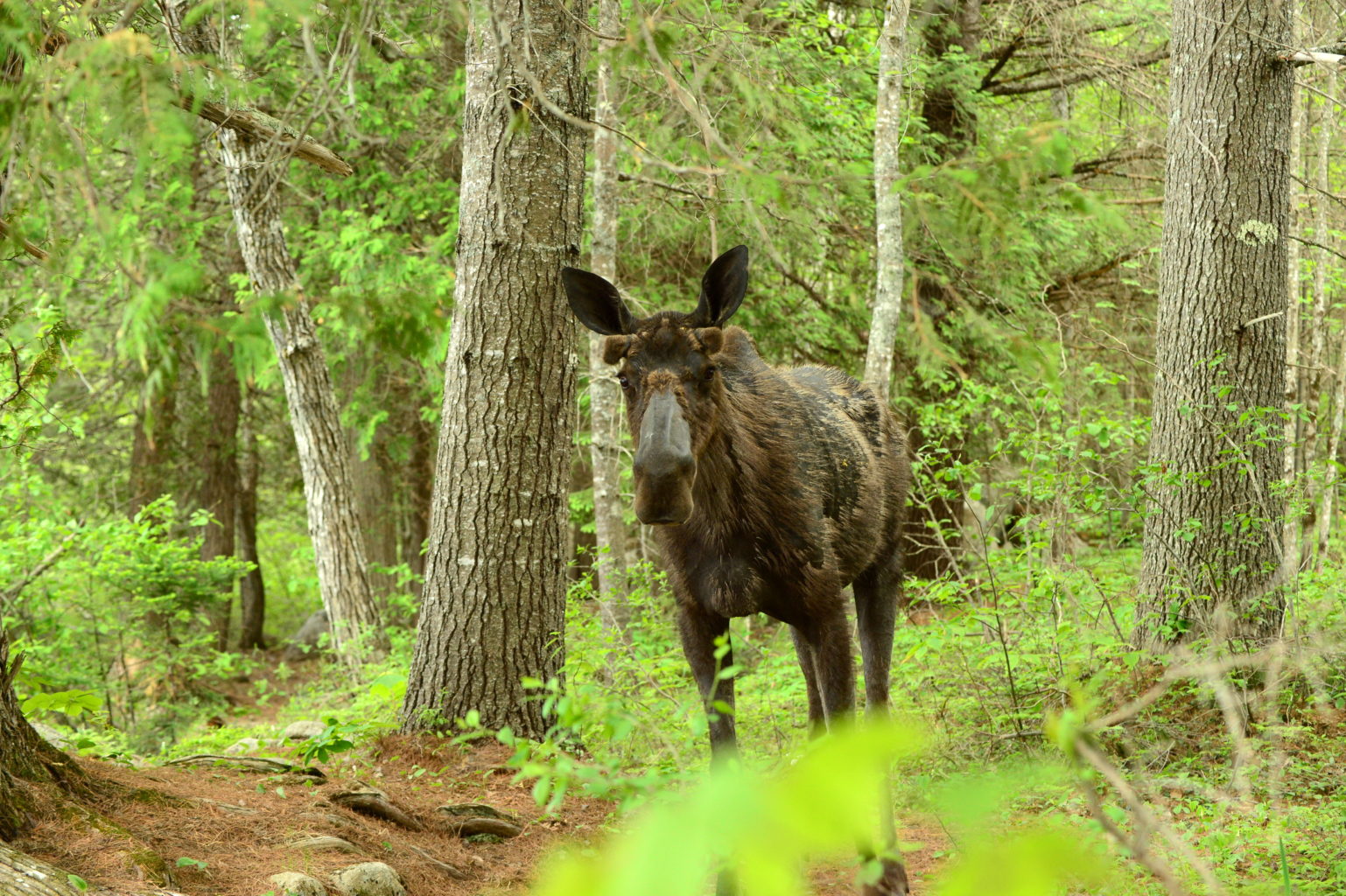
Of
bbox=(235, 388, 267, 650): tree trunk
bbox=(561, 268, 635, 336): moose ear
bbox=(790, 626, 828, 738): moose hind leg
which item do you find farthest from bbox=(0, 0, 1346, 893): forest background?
bbox=(235, 388, 267, 650): tree trunk

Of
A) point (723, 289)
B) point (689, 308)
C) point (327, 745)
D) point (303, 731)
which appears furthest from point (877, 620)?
point (689, 308)

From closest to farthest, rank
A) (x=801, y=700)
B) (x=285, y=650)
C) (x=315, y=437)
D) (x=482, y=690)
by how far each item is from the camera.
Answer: (x=482, y=690) → (x=801, y=700) → (x=315, y=437) → (x=285, y=650)

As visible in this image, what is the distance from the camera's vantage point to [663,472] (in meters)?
4.13

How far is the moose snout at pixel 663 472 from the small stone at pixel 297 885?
1902mm

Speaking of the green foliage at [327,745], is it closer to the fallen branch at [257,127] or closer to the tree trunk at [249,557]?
the fallen branch at [257,127]

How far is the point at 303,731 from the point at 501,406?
12.2 feet

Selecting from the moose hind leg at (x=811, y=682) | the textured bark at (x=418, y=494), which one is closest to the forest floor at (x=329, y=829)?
the moose hind leg at (x=811, y=682)

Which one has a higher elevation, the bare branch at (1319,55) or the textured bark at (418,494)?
the bare branch at (1319,55)

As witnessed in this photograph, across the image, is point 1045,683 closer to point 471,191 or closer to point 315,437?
point 471,191

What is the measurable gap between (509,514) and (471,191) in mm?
2012

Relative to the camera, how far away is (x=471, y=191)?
20.6ft

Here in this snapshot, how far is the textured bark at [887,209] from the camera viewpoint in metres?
9.59

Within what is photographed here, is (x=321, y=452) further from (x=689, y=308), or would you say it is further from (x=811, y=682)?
(x=811, y=682)

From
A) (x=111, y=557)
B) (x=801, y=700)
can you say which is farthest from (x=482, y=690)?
(x=111, y=557)
